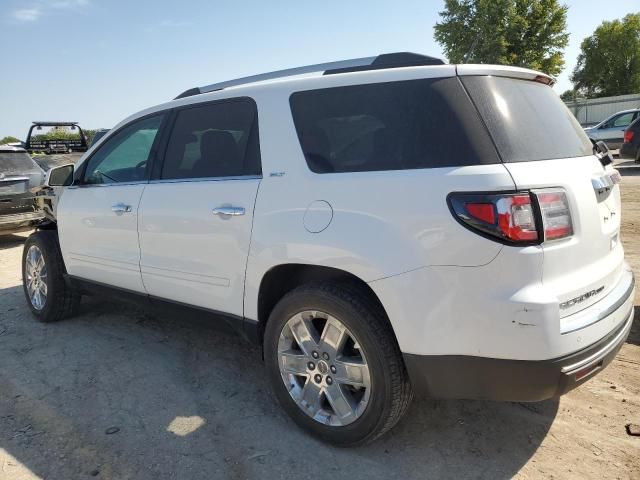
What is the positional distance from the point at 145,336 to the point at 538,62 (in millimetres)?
39182

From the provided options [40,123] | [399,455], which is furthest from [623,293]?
[40,123]

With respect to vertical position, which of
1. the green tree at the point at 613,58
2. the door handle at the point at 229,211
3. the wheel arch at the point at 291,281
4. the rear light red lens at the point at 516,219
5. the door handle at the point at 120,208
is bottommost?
the wheel arch at the point at 291,281

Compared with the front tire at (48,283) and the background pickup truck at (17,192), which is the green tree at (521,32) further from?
the front tire at (48,283)

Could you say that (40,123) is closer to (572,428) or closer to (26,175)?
(26,175)

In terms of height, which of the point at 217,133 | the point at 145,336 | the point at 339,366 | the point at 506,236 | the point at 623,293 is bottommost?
the point at 145,336

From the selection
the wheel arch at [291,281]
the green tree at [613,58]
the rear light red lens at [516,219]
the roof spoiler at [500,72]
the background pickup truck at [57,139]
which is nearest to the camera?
the rear light red lens at [516,219]

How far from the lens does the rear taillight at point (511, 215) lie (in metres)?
2.10

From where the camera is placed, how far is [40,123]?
477 inches

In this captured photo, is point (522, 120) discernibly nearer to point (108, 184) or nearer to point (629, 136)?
point (108, 184)

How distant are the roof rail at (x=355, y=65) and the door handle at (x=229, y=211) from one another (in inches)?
35.9

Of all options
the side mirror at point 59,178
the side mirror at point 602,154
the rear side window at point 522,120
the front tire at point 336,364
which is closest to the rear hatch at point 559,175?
the rear side window at point 522,120

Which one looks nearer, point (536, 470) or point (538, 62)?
point (536, 470)

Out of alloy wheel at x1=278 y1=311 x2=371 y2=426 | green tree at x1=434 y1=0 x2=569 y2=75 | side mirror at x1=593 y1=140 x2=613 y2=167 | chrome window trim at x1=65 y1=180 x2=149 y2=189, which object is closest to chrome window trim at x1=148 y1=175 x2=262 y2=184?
chrome window trim at x1=65 y1=180 x2=149 y2=189

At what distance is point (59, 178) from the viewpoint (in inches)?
175
